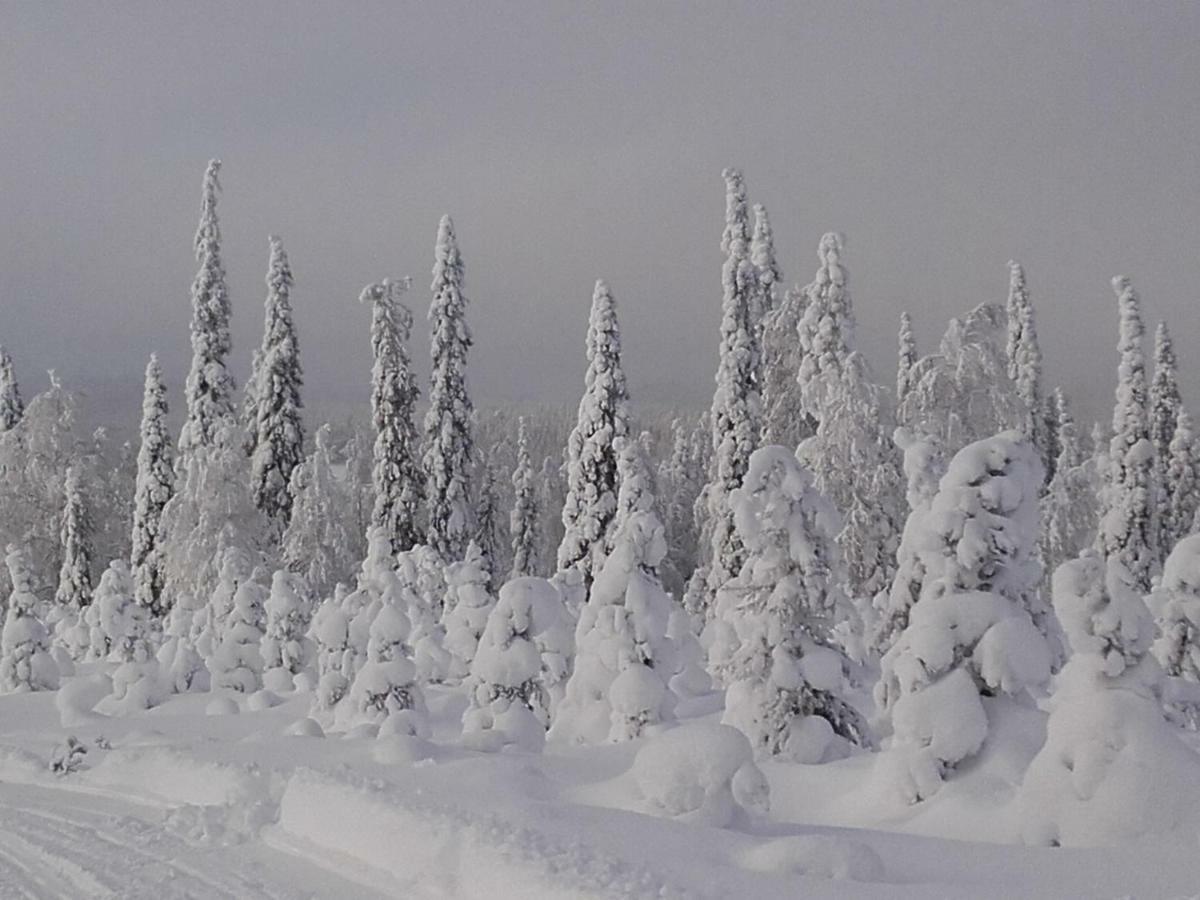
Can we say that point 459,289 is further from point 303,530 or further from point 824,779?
point 824,779

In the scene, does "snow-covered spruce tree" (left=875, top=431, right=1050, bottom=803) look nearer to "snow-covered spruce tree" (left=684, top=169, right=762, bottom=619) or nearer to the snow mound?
the snow mound

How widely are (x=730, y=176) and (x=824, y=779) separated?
25.0m

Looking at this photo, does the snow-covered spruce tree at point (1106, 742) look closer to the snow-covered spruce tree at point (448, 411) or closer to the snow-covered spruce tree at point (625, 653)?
the snow-covered spruce tree at point (625, 653)

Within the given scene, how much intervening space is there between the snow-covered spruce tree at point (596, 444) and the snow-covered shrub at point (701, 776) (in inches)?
878

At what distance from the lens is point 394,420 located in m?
36.6

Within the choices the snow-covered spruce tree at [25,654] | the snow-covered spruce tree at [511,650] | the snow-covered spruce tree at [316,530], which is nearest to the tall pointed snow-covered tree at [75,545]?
the snow-covered spruce tree at [316,530]

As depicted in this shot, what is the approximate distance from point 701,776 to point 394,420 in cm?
3043

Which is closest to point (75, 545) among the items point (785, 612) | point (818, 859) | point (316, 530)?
point (316, 530)

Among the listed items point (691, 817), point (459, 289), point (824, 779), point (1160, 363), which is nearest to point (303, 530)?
point (459, 289)

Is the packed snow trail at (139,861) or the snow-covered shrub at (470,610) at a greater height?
the snow-covered shrub at (470,610)

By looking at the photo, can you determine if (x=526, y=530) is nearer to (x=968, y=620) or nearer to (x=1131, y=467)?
(x=1131, y=467)

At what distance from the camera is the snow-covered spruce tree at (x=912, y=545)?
33.5 ft

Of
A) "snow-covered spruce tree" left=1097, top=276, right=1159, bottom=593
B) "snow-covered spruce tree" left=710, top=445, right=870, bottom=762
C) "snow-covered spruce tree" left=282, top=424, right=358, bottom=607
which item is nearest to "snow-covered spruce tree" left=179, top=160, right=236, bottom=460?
"snow-covered spruce tree" left=282, top=424, right=358, bottom=607

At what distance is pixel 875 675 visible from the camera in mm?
18812
